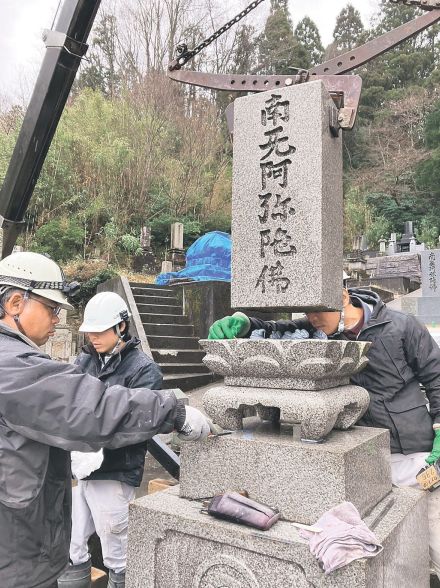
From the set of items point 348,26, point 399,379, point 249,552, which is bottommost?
point 249,552

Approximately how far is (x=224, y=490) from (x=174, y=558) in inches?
14.2

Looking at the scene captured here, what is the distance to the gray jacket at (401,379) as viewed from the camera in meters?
2.47

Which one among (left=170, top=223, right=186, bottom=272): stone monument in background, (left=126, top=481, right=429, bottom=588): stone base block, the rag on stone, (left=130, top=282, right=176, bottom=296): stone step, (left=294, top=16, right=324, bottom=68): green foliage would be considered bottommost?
(left=126, top=481, right=429, bottom=588): stone base block

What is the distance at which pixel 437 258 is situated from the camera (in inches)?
482

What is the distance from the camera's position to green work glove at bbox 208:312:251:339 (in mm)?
2375

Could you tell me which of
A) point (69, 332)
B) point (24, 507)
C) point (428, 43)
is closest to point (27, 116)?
point (24, 507)

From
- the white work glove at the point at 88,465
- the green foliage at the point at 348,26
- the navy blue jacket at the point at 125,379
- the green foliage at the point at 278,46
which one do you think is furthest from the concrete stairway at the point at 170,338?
the green foliage at the point at 348,26

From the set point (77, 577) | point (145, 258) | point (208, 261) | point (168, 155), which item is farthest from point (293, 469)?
point (168, 155)

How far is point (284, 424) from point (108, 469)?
43.8 inches

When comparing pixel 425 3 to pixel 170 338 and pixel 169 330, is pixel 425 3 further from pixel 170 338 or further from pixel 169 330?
pixel 169 330

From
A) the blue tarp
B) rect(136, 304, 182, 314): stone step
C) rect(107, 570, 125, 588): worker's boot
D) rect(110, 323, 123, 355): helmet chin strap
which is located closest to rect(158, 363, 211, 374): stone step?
rect(136, 304, 182, 314): stone step

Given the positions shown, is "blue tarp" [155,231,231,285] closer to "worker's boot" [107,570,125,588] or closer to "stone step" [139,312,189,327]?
"stone step" [139,312,189,327]

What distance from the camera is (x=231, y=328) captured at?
2.39 m

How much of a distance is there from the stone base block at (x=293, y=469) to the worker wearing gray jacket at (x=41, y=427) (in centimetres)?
36
